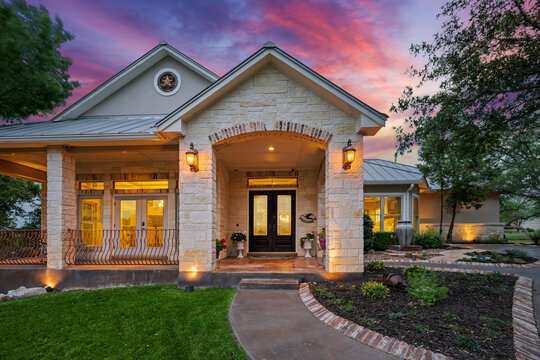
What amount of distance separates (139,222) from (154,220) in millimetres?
494

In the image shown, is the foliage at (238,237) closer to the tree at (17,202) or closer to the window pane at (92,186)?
the window pane at (92,186)

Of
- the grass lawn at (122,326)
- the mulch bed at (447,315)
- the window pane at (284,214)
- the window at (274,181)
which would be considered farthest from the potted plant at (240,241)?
the mulch bed at (447,315)

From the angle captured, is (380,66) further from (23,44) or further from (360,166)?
(23,44)

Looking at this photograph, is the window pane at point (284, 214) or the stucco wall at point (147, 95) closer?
the stucco wall at point (147, 95)

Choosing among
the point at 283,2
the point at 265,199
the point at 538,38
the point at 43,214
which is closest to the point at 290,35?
the point at 283,2

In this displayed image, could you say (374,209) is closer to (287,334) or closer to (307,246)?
(307,246)

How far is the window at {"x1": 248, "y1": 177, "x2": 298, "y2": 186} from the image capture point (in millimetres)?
9266

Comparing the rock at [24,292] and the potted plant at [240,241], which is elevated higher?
the potted plant at [240,241]

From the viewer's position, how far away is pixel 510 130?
6.15 meters

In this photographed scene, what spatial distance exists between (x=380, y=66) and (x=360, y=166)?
493 centimetres

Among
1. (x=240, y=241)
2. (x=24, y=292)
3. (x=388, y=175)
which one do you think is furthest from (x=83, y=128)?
(x=388, y=175)

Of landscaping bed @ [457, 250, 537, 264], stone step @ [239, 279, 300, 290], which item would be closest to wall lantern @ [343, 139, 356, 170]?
stone step @ [239, 279, 300, 290]

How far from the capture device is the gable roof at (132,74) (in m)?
8.09

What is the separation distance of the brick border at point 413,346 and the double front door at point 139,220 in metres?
5.71
